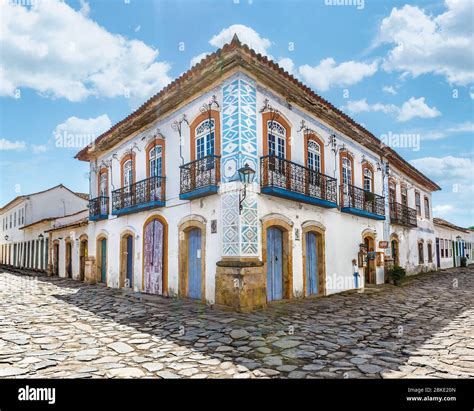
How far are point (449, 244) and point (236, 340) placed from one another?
27756 mm

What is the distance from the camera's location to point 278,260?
9.38m

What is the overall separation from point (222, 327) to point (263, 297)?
2.00m

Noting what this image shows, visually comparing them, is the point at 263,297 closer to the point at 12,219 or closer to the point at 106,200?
the point at 106,200

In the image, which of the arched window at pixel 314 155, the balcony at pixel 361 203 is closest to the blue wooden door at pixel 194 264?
the arched window at pixel 314 155

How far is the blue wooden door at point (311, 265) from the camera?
10.3 metres

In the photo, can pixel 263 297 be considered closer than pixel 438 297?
Yes

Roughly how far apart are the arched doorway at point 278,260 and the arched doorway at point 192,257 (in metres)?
1.77

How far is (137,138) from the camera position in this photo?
1245 centimetres

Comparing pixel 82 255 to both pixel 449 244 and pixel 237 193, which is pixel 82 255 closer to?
pixel 237 193

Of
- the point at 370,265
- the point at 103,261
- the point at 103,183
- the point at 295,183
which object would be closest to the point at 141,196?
the point at 103,183

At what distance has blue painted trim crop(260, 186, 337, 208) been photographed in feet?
27.8

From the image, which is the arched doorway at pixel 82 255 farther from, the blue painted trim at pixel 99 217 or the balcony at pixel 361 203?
the balcony at pixel 361 203

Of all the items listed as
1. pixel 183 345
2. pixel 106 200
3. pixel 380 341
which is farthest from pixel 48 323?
pixel 106 200

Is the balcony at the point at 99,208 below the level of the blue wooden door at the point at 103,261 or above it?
above
